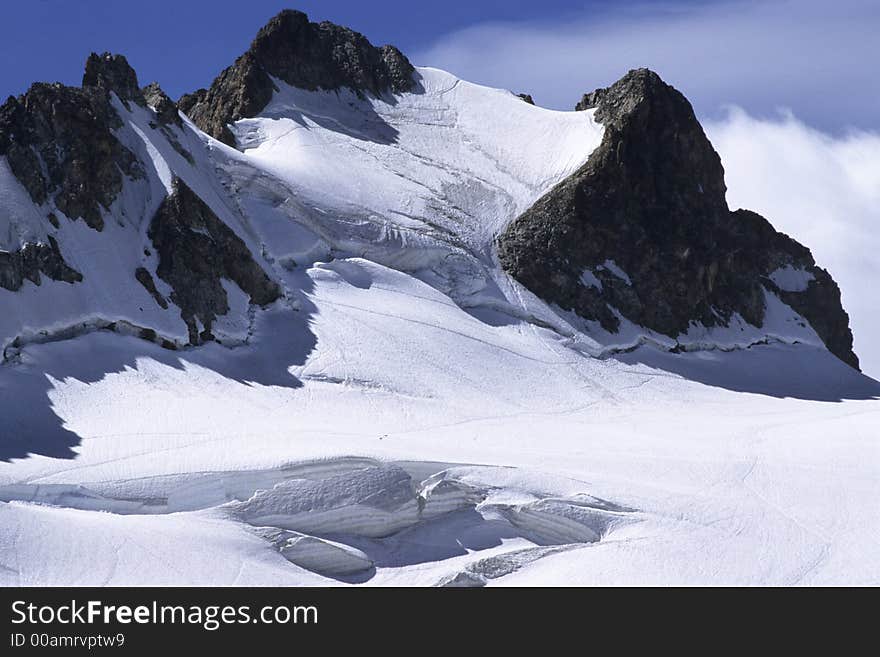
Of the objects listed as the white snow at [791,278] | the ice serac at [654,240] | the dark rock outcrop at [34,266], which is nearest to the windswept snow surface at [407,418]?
the dark rock outcrop at [34,266]

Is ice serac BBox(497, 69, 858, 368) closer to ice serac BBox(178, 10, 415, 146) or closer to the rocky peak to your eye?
ice serac BBox(178, 10, 415, 146)

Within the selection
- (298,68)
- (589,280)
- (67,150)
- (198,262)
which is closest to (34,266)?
(67,150)

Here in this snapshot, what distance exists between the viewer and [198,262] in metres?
42.5

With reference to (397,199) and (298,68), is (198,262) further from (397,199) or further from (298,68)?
(298,68)

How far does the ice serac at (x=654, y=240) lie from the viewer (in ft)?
170

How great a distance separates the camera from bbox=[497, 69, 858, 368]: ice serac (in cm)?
5175

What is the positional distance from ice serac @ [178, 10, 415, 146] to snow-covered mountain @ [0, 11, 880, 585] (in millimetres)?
131

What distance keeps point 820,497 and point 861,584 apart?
4863 mm

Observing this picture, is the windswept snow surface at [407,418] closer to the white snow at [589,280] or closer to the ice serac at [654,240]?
the ice serac at [654,240]

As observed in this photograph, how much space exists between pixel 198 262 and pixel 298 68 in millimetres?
18933

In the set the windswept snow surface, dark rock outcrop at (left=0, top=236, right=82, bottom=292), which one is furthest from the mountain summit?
the windswept snow surface

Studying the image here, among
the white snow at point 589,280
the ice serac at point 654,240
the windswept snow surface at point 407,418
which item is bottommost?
the windswept snow surface at point 407,418

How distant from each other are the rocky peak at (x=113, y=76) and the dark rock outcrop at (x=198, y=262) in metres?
4.53

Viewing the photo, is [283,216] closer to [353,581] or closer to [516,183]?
[516,183]
